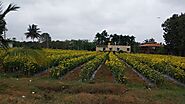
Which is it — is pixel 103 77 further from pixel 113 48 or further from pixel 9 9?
pixel 113 48

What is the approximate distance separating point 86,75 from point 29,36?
7058 centimetres

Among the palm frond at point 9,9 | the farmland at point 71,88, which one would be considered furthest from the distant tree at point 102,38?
the palm frond at point 9,9

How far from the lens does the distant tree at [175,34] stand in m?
59.8

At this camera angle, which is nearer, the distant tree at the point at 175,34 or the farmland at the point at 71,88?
the farmland at the point at 71,88

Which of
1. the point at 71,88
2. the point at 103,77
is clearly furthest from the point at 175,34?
the point at 71,88

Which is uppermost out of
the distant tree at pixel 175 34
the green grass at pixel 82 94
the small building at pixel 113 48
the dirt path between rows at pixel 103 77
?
the distant tree at pixel 175 34

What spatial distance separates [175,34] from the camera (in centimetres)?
6397

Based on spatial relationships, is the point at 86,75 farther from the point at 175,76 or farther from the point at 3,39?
the point at 3,39

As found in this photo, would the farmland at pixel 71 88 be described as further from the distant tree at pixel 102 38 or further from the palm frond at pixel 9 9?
the distant tree at pixel 102 38

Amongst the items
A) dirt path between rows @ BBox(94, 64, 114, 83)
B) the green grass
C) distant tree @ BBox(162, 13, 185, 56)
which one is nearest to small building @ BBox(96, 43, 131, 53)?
distant tree @ BBox(162, 13, 185, 56)

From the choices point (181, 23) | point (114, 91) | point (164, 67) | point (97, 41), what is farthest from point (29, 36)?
Result: point (114, 91)

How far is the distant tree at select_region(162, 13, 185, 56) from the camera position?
5975 centimetres

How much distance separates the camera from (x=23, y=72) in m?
22.5

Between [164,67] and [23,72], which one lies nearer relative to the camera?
[23,72]
